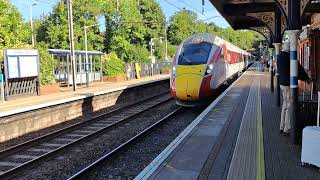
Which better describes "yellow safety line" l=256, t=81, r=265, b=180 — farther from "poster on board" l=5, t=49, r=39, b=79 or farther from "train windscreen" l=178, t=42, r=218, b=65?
"poster on board" l=5, t=49, r=39, b=79

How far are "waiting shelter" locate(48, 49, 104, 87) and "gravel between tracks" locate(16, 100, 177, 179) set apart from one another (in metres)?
17.3

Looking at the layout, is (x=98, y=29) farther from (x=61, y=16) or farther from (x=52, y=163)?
(x=52, y=163)

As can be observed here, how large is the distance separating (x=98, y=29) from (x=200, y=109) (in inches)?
1520

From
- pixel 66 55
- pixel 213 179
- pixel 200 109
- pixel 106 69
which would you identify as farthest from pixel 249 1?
pixel 106 69

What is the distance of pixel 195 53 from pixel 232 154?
10.1 metres

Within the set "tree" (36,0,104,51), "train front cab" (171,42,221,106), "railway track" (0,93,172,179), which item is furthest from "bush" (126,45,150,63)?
"railway track" (0,93,172,179)

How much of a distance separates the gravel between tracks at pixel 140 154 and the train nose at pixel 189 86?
1065 millimetres

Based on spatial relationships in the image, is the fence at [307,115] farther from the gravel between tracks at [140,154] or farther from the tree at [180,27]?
the tree at [180,27]

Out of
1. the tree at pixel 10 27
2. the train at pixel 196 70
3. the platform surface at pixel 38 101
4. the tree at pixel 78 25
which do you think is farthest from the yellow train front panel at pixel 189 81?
the tree at pixel 78 25

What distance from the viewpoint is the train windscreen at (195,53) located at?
17531 millimetres

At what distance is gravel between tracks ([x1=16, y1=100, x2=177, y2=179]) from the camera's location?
974 centimetres

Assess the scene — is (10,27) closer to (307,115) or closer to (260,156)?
(307,115)

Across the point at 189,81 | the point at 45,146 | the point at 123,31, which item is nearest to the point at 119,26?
the point at 123,31

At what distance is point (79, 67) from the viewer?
35.2 metres
